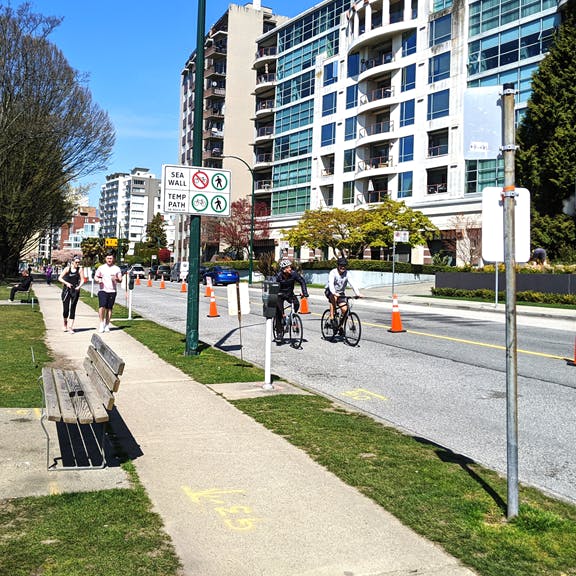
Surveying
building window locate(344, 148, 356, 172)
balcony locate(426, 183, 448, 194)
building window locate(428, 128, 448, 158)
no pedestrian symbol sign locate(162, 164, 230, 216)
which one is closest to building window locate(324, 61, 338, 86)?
building window locate(344, 148, 356, 172)

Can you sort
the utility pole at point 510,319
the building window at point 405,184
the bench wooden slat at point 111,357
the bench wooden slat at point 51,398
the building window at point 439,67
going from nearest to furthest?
the utility pole at point 510,319, the bench wooden slat at point 51,398, the bench wooden slat at point 111,357, the building window at point 439,67, the building window at point 405,184

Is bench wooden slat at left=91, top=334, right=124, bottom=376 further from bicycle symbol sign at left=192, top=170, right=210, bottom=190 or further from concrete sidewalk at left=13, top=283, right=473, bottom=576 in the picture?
bicycle symbol sign at left=192, top=170, right=210, bottom=190

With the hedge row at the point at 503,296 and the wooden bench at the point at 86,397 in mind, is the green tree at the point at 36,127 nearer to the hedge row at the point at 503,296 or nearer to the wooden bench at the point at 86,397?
the hedge row at the point at 503,296

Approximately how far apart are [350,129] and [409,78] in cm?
796

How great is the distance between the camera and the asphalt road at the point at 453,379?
6.14 metres

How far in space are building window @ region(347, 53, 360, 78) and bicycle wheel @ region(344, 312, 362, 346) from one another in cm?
4752

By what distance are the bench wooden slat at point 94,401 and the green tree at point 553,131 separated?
3228 cm

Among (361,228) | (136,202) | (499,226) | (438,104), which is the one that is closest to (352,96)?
(438,104)

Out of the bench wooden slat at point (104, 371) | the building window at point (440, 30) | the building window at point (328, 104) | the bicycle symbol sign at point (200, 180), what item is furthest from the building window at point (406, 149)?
the bench wooden slat at point (104, 371)

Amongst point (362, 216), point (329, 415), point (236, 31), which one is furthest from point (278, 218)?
point (329, 415)

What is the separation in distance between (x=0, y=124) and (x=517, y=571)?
1538 inches

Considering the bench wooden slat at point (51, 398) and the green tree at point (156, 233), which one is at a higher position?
the green tree at point (156, 233)

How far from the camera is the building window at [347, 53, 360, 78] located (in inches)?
2223

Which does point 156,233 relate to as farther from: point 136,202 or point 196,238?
point 196,238
